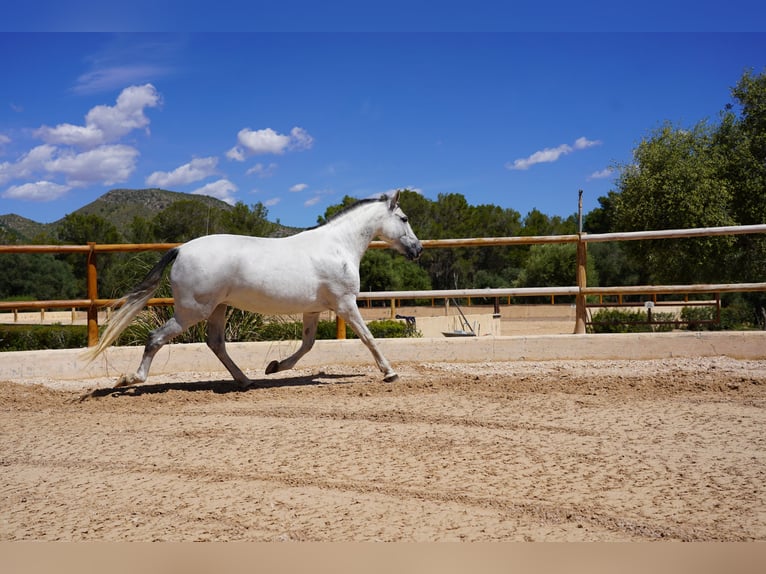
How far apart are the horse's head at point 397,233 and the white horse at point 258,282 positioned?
0.16 meters

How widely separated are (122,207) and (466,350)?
102 metres

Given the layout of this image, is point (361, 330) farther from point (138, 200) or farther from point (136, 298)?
point (138, 200)

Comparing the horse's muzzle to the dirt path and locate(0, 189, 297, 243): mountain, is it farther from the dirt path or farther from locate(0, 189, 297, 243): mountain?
locate(0, 189, 297, 243): mountain

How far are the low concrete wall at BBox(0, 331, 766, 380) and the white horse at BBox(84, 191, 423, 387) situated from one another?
0.82 metres

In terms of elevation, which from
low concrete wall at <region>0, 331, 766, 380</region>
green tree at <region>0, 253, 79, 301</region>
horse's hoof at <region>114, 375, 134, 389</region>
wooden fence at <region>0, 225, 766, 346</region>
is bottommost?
horse's hoof at <region>114, 375, 134, 389</region>

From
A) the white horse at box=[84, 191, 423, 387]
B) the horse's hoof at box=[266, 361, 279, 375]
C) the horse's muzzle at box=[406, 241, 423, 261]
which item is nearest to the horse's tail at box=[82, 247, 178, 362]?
the white horse at box=[84, 191, 423, 387]

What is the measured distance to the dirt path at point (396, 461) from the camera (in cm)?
255

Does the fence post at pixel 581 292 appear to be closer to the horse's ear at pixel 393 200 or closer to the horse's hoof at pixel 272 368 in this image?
the horse's ear at pixel 393 200

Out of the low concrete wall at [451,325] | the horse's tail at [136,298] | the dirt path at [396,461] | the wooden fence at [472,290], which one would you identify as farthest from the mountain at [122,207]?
the dirt path at [396,461]

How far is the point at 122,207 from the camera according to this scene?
100000 mm

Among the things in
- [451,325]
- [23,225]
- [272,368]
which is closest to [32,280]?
[451,325]

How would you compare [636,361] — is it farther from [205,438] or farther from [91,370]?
[91,370]

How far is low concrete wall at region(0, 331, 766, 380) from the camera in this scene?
682 centimetres

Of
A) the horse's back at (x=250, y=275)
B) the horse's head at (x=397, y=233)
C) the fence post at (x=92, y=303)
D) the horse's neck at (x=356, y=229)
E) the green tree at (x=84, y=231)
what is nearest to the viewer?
the horse's back at (x=250, y=275)
